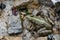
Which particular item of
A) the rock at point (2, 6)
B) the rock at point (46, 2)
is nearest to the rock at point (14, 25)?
the rock at point (2, 6)

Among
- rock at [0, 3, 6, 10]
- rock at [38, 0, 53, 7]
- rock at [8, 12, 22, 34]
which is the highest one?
rock at [38, 0, 53, 7]

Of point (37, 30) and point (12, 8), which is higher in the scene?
point (12, 8)

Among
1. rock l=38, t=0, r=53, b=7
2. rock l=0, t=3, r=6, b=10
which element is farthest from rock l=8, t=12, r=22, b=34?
rock l=38, t=0, r=53, b=7

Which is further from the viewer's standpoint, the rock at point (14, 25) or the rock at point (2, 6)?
the rock at point (2, 6)

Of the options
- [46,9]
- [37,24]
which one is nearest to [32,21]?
[37,24]

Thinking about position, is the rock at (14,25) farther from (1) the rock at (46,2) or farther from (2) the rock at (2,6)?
(1) the rock at (46,2)

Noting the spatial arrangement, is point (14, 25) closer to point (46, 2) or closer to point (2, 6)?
point (2, 6)

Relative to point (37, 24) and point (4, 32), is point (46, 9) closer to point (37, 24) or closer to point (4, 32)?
point (37, 24)

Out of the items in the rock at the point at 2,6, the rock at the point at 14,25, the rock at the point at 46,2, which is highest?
the rock at the point at 46,2

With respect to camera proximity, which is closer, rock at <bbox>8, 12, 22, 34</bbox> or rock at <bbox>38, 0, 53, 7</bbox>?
rock at <bbox>8, 12, 22, 34</bbox>

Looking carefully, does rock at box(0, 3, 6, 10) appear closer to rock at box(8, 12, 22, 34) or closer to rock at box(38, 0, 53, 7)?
rock at box(8, 12, 22, 34)

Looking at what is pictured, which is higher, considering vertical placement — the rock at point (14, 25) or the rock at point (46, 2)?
the rock at point (46, 2)
